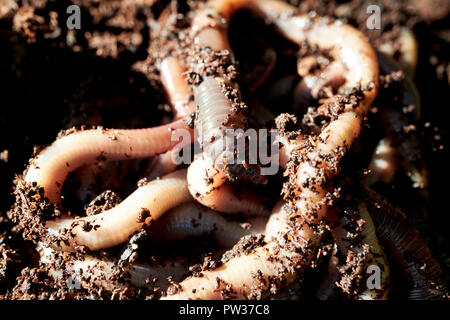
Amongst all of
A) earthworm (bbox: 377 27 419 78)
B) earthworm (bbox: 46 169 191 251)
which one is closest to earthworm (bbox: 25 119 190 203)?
earthworm (bbox: 46 169 191 251)

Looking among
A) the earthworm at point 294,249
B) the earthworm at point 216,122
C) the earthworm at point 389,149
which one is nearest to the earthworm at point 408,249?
the earthworm at point 389,149

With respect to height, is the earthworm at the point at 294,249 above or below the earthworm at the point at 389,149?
below

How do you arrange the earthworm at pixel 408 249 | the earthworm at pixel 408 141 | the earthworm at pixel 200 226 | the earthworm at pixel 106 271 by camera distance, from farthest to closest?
the earthworm at pixel 408 141, the earthworm at pixel 200 226, the earthworm at pixel 408 249, the earthworm at pixel 106 271

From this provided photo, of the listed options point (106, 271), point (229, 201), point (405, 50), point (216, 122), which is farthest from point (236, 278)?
point (405, 50)

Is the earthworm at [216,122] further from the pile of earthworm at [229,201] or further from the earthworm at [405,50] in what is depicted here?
the earthworm at [405,50]

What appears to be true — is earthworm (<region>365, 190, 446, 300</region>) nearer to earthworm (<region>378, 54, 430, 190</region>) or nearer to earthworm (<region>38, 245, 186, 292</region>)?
earthworm (<region>378, 54, 430, 190</region>)

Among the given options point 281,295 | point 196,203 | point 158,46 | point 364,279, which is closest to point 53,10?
point 158,46
